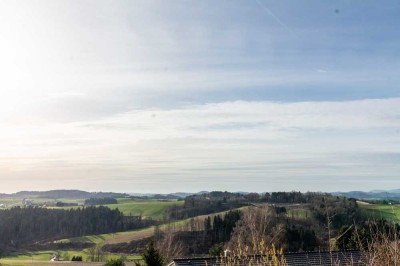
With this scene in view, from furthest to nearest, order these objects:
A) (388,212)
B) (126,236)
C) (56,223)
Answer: (56,223) < (126,236) < (388,212)

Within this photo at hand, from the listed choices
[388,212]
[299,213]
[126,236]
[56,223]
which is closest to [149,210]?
[56,223]

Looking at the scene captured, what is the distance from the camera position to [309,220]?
8575 centimetres

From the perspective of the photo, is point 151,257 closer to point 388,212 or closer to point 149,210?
point 388,212

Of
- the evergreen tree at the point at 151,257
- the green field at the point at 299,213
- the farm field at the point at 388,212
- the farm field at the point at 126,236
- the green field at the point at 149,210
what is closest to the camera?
the farm field at the point at 388,212

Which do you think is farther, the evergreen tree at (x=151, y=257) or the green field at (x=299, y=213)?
the green field at (x=299, y=213)

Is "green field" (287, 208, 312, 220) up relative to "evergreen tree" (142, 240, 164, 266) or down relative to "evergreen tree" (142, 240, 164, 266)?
down

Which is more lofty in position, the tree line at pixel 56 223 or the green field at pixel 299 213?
the green field at pixel 299 213

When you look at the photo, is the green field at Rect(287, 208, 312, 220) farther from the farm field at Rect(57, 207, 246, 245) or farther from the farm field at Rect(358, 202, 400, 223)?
the farm field at Rect(358, 202, 400, 223)

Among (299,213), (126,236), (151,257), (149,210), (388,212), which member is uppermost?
(388,212)

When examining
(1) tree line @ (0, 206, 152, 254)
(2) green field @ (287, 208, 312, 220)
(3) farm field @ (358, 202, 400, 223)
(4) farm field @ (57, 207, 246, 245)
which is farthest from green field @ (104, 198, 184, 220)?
(3) farm field @ (358, 202, 400, 223)

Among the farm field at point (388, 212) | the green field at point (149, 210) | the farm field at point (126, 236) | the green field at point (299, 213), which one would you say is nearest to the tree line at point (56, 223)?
the green field at point (149, 210)

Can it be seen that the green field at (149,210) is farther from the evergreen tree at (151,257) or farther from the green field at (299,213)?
the evergreen tree at (151,257)

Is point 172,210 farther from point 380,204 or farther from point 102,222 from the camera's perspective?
point 380,204

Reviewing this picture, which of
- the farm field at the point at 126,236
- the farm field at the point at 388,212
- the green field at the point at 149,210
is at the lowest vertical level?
the farm field at the point at 126,236
